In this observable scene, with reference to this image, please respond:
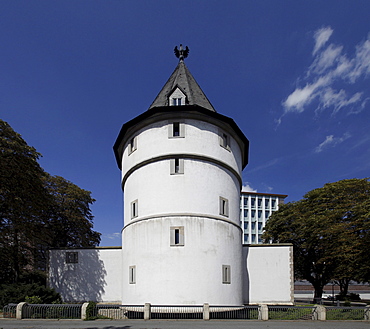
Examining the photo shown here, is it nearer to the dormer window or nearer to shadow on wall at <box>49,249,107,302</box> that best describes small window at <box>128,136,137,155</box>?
the dormer window

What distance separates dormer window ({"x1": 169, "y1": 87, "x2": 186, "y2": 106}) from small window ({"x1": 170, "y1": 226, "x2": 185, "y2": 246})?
8417mm

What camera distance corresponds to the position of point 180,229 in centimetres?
2038

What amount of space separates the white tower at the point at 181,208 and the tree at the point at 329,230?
13036 millimetres

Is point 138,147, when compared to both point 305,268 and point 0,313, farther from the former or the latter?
point 305,268

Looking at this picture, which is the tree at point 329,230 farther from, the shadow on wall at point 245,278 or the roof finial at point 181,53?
the roof finial at point 181,53

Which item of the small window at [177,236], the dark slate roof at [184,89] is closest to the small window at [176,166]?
the small window at [177,236]

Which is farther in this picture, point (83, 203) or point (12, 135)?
point (83, 203)

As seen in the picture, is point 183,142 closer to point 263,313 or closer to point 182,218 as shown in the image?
point 182,218

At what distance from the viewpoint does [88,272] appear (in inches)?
990

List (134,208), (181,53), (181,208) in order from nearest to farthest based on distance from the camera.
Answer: (181,208) < (134,208) < (181,53)

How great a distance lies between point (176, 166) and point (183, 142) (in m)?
1.62

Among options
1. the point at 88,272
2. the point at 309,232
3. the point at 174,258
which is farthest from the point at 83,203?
the point at 309,232

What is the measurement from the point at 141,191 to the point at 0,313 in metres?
10.9

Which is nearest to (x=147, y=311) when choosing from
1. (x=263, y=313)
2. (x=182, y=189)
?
(x=263, y=313)
